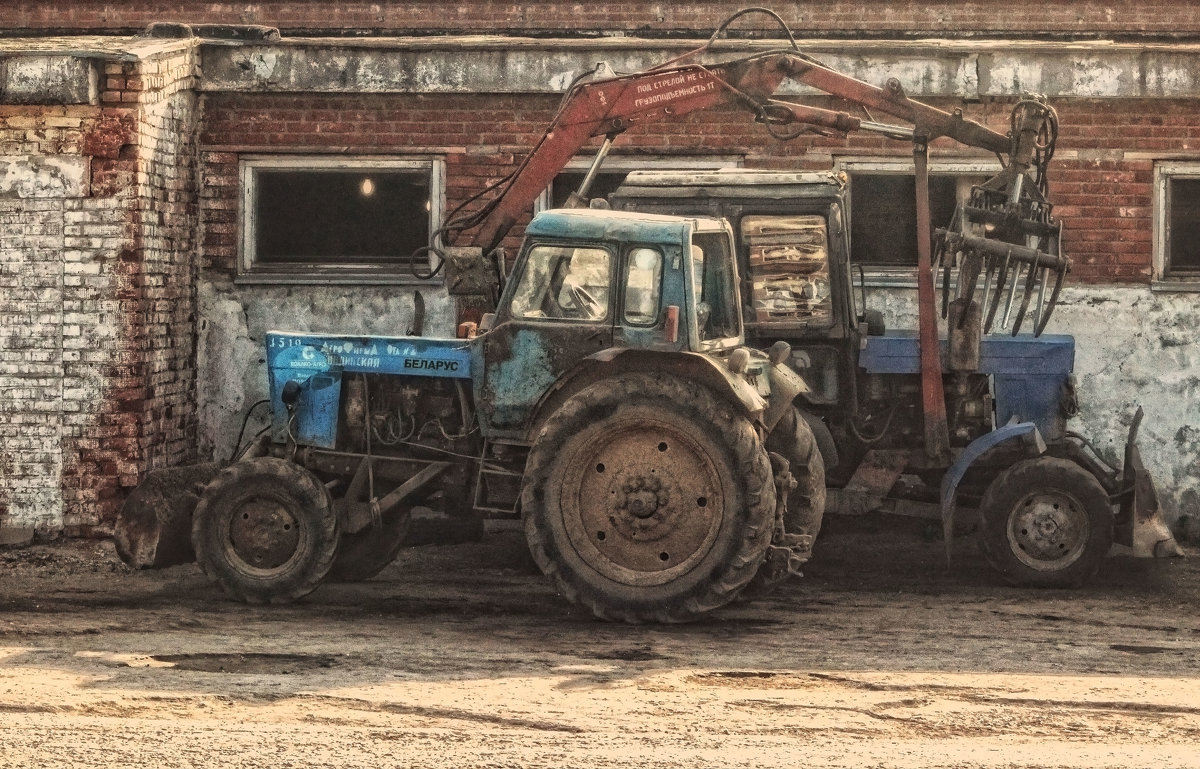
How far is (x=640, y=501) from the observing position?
8.67 metres

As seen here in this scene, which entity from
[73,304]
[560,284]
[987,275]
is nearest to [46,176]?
[73,304]

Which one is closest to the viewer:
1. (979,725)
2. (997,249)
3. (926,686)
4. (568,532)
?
(979,725)

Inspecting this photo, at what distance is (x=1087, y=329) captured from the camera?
12.0m

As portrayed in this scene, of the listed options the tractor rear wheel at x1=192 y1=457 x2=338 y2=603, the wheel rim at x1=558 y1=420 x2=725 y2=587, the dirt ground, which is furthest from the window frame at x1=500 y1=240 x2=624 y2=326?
the dirt ground

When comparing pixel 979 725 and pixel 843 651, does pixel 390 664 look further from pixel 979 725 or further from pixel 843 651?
pixel 979 725

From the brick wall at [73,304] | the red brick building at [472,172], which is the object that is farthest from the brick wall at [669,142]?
the brick wall at [73,304]

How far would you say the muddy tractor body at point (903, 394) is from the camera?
32.5ft

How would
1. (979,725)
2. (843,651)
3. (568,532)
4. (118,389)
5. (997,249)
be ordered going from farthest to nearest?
(118,389) → (997,249) → (568,532) → (843,651) → (979,725)

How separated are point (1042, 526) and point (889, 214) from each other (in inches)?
126

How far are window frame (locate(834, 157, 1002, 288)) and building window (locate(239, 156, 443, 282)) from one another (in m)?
3.08

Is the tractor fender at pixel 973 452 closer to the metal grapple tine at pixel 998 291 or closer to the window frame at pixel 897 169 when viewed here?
the metal grapple tine at pixel 998 291

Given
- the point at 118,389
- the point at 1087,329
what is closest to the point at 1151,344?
the point at 1087,329

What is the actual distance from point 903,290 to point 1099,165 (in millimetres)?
1658

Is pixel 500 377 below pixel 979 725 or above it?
above
